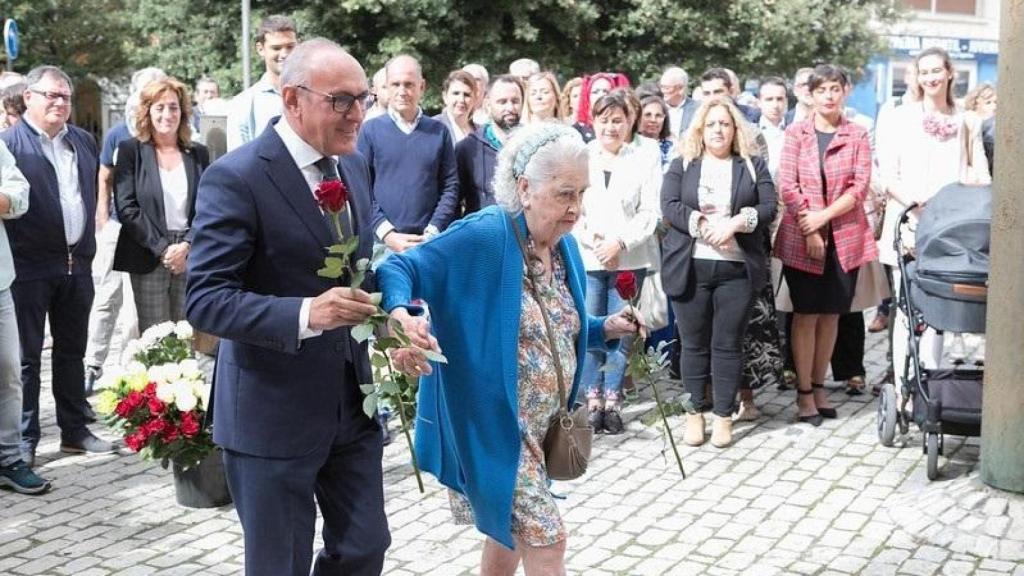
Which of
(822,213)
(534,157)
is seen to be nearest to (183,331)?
(534,157)

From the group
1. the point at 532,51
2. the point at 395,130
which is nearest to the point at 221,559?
the point at 395,130

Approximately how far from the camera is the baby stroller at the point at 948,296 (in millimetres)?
6836

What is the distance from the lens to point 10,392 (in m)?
6.79

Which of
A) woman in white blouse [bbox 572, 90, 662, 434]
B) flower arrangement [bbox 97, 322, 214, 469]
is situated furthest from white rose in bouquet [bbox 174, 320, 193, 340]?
woman in white blouse [bbox 572, 90, 662, 434]

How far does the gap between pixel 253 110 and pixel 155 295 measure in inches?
59.2

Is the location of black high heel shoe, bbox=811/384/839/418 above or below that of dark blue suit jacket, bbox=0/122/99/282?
below

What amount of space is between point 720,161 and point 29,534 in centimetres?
431

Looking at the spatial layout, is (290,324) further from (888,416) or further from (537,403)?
(888,416)

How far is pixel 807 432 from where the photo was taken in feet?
26.5

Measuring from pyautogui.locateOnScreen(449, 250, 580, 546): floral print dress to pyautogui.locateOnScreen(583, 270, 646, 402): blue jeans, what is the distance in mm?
3709

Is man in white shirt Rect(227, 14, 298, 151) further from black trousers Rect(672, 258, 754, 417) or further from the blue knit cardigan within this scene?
the blue knit cardigan

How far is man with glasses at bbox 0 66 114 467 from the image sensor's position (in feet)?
23.3

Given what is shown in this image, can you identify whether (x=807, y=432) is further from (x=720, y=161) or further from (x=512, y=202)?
(x=512, y=202)

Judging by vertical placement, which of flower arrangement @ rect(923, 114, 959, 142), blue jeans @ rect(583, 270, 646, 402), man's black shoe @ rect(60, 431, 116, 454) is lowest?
man's black shoe @ rect(60, 431, 116, 454)
